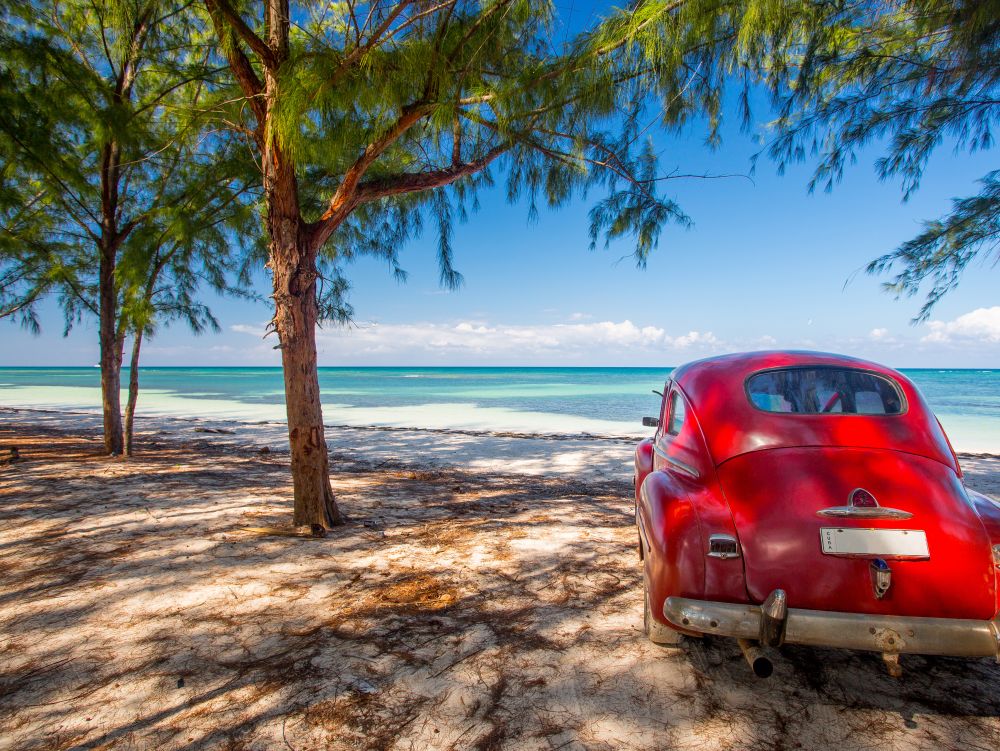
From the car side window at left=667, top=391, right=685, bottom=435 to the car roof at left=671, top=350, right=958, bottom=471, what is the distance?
0.16 metres

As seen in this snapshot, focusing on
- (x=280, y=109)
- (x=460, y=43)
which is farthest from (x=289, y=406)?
(x=460, y=43)

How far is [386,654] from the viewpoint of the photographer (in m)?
2.40

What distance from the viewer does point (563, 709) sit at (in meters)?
2.01

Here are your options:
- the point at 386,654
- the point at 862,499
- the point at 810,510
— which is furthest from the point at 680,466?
the point at 386,654

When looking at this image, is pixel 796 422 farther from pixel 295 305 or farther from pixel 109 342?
pixel 109 342

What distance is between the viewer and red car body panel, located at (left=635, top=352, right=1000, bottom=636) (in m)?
1.88

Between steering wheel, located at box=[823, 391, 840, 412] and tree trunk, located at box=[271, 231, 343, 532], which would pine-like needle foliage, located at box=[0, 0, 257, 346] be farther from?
steering wheel, located at box=[823, 391, 840, 412]

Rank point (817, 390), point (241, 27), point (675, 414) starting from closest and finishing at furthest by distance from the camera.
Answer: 1. point (817, 390)
2. point (675, 414)
3. point (241, 27)

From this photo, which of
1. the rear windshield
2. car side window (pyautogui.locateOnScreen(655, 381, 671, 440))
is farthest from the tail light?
car side window (pyautogui.locateOnScreen(655, 381, 671, 440))

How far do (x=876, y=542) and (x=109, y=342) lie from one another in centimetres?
993

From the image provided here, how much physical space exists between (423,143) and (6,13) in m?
5.37

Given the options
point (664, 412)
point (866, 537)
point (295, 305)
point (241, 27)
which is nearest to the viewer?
point (866, 537)

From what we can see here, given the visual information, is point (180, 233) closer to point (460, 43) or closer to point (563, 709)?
point (460, 43)

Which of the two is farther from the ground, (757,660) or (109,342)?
(109,342)
